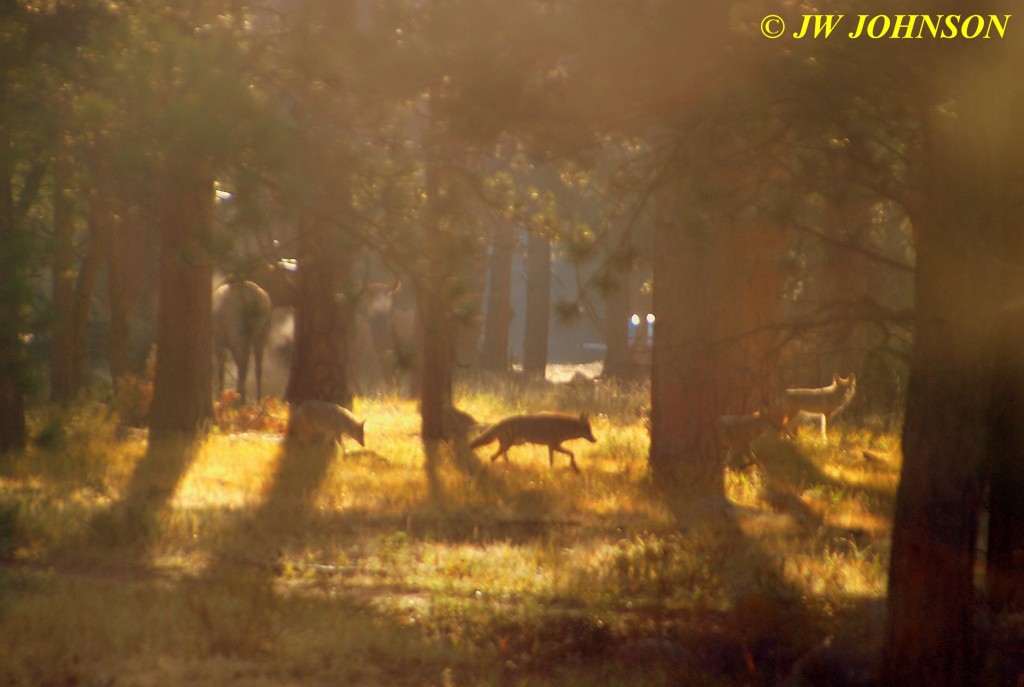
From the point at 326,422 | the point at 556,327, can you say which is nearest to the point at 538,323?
the point at 326,422

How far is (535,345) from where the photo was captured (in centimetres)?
3359

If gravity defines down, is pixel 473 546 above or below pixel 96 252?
below

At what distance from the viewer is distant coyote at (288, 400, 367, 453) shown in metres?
13.9

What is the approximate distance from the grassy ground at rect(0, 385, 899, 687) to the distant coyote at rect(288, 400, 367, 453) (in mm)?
453

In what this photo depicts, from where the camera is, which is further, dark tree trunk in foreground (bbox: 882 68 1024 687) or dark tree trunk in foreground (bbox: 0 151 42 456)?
dark tree trunk in foreground (bbox: 0 151 42 456)

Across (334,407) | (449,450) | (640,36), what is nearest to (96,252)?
(334,407)

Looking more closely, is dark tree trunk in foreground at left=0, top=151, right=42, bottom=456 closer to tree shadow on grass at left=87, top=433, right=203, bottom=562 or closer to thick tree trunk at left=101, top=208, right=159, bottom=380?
thick tree trunk at left=101, top=208, right=159, bottom=380

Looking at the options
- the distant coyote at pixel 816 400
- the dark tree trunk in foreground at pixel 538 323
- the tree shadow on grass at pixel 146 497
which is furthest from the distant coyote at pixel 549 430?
the dark tree trunk in foreground at pixel 538 323

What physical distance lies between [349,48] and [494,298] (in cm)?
2402

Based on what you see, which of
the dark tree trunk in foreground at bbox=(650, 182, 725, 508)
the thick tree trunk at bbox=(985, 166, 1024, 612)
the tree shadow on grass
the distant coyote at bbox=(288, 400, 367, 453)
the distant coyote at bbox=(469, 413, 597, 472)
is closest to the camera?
the thick tree trunk at bbox=(985, 166, 1024, 612)

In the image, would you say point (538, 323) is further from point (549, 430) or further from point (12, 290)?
point (12, 290)

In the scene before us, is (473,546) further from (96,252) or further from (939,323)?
(96,252)

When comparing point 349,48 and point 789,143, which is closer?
point 789,143

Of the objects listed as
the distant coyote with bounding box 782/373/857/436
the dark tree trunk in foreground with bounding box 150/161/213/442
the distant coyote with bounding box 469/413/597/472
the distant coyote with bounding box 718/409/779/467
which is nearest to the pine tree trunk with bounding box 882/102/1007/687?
the distant coyote with bounding box 718/409/779/467
